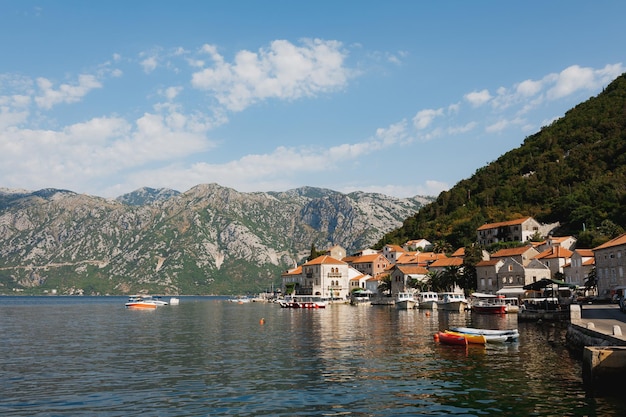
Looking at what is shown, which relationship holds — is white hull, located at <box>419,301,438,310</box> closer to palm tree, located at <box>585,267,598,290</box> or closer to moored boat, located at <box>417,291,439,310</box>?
moored boat, located at <box>417,291,439,310</box>

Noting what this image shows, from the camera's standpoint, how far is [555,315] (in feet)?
224

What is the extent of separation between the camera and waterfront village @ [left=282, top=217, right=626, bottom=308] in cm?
8540

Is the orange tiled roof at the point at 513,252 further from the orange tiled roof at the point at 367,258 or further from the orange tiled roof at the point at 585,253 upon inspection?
the orange tiled roof at the point at 367,258

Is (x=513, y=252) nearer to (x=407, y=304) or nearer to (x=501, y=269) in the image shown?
(x=501, y=269)

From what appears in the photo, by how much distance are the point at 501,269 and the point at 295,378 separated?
319 ft

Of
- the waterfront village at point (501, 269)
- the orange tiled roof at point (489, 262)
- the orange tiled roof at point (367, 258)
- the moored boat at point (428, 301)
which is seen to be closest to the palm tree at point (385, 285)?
the waterfront village at point (501, 269)

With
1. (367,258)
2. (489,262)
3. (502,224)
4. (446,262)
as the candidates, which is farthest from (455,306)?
(367,258)

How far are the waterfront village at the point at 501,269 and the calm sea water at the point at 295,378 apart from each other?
1626 inches

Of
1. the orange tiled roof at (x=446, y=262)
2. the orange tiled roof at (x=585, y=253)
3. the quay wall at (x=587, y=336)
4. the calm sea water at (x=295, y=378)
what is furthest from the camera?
the orange tiled roof at (x=446, y=262)

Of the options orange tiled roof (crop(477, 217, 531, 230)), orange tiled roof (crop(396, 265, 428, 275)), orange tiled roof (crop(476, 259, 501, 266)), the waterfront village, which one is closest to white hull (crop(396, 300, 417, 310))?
the waterfront village

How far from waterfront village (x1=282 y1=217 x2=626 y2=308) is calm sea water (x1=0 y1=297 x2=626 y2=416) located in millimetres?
41295

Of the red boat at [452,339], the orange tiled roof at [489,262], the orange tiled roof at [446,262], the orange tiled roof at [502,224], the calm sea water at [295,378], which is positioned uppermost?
the orange tiled roof at [502,224]

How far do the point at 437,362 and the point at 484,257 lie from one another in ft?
332

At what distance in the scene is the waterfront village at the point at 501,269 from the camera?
85400 millimetres
